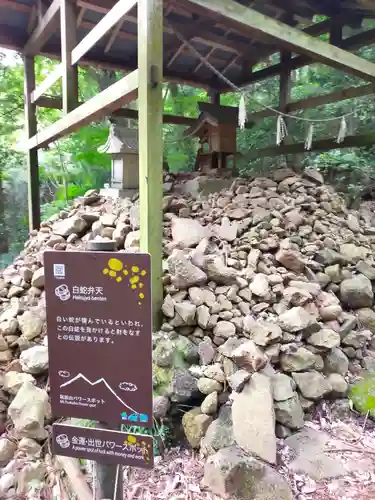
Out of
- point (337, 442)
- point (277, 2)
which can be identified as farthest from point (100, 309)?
point (277, 2)

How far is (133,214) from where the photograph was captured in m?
4.05

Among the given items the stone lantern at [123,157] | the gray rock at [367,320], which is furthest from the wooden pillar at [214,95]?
the gray rock at [367,320]

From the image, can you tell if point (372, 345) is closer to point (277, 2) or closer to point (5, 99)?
point (277, 2)

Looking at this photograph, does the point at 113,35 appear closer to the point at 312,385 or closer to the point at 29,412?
the point at 29,412

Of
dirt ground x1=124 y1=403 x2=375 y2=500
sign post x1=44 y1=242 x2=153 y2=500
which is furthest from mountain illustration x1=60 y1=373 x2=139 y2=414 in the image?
dirt ground x1=124 y1=403 x2=375 y2=500

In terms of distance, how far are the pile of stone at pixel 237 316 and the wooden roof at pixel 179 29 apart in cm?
233

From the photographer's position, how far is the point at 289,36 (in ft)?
10.9

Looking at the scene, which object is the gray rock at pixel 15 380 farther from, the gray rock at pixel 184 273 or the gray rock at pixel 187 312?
the gray rock at pixel 184 273

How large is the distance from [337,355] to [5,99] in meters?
8.70

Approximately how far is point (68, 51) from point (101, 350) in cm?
350

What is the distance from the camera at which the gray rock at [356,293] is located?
351 cm

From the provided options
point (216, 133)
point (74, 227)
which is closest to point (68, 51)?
point (74, 227)

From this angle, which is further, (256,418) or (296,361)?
(296,361)

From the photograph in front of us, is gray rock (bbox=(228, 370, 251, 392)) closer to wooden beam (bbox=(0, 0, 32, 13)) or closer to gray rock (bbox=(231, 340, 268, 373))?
gray rock (bbox=(231, 340, 268, 373))
